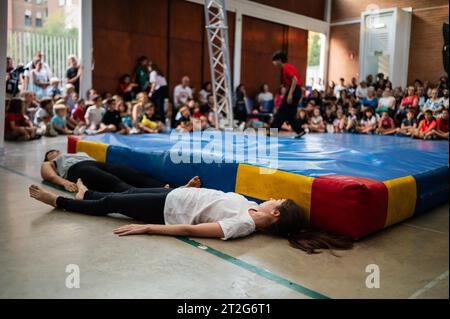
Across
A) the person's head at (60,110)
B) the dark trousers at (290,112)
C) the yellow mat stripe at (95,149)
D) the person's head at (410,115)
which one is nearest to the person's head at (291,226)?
the yellow mat stripe at (95,149)

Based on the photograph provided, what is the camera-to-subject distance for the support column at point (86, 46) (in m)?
8.92

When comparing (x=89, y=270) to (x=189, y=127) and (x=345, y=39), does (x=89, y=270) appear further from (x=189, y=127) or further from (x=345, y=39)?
(x=345, y=39)

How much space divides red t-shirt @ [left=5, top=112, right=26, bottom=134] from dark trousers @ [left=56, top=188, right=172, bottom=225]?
15.3 ft

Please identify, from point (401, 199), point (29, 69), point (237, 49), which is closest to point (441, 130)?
point (401, 199)

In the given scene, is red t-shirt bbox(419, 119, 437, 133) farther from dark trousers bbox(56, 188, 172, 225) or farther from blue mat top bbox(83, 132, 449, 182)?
dark trousers bbox(56, 188, 172, 225)

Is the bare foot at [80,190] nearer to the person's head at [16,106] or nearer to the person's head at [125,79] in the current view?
the person's head at [16,106]

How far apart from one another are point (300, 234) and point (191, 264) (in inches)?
27.9

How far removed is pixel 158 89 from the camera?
31.3 feet

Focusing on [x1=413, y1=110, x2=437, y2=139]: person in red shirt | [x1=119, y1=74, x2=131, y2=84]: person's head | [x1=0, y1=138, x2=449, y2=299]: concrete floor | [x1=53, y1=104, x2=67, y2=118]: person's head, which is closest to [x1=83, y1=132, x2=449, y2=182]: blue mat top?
[x1=0, y1=138, x2=449, y2=299]: concrete floor

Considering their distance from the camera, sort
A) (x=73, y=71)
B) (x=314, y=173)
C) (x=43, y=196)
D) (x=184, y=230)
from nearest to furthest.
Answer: (x=184, y=230)
(x=314, y=173)
(x=43, y=196)
(x=73, y=71)

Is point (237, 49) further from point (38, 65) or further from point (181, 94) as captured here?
point (38, 65)

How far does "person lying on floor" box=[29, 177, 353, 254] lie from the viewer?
2311mm

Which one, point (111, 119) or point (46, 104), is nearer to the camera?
point (111, 119)
